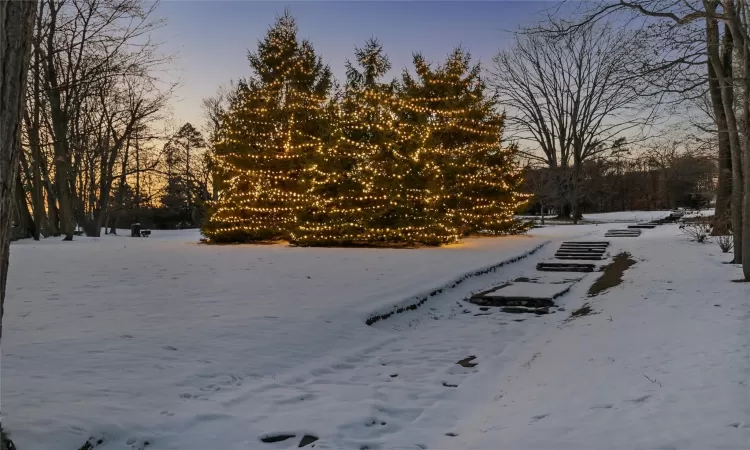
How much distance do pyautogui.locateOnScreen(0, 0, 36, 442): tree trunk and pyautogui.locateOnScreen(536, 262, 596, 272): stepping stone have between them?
1240 centimetres

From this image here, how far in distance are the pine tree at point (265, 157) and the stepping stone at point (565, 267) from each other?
8.57 meters

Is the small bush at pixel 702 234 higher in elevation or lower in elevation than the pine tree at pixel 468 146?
lower

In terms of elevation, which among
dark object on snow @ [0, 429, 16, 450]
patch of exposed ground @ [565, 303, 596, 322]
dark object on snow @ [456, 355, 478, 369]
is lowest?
dark object on snow @ [456, 355, 478, 369]

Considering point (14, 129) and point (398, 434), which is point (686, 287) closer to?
point (398, 434)

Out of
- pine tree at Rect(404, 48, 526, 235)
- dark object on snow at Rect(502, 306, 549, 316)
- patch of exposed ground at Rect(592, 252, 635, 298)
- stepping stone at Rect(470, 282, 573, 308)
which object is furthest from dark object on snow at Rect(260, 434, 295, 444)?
pine tree at Rect(404, 48, 526, 235)

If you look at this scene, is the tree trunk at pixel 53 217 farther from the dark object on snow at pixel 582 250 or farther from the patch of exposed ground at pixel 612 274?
the patch of exposed ground at pixel 612 274

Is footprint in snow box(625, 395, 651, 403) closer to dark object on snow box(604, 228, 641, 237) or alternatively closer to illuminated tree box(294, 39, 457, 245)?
illuminated tree box(294, 39, 457, 245)

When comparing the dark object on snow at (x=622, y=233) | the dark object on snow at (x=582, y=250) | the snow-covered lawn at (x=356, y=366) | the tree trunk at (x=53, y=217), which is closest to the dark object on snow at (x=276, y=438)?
the snow-covered lawn at (x=356, y=366)

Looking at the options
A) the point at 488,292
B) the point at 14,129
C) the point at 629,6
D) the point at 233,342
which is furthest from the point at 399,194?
the point at 14,129

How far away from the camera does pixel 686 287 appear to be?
905 centimetres

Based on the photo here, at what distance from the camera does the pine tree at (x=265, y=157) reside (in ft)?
61.7

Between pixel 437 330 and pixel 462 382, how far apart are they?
2344 millimetres

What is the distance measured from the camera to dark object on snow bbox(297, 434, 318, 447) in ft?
12.1

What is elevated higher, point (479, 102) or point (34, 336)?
point (479, 102)
